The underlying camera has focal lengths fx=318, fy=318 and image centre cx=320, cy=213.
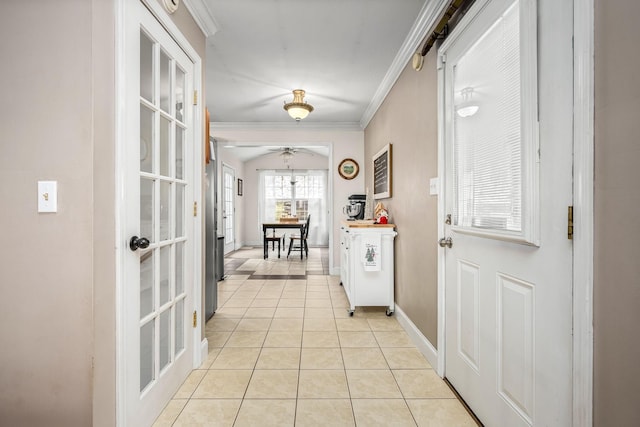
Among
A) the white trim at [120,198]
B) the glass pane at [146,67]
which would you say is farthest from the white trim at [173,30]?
the white trim at [120,198]

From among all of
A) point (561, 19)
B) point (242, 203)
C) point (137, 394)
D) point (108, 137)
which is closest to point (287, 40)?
point (108, 137)

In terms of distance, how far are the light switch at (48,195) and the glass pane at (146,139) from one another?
38 cm

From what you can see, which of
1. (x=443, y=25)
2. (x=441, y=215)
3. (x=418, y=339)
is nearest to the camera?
(x=443, y=25)

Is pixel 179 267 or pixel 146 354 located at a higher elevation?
pixel 179 267

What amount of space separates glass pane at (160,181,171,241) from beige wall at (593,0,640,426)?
5.88 ft

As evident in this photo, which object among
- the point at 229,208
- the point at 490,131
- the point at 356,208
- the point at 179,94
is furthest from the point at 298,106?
the point at 229,208

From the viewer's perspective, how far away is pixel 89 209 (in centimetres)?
114

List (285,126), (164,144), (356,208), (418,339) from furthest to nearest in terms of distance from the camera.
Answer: (285,126) < (356,208) < (418,339) < (164,144)

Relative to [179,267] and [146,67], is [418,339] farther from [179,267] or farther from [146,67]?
[146,67]

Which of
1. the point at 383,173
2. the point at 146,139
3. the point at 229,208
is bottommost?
the point at 229,208

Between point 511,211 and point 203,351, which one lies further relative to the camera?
point 203,351

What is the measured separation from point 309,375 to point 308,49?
252cm

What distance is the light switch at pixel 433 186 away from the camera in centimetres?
209

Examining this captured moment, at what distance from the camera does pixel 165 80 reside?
172cm
